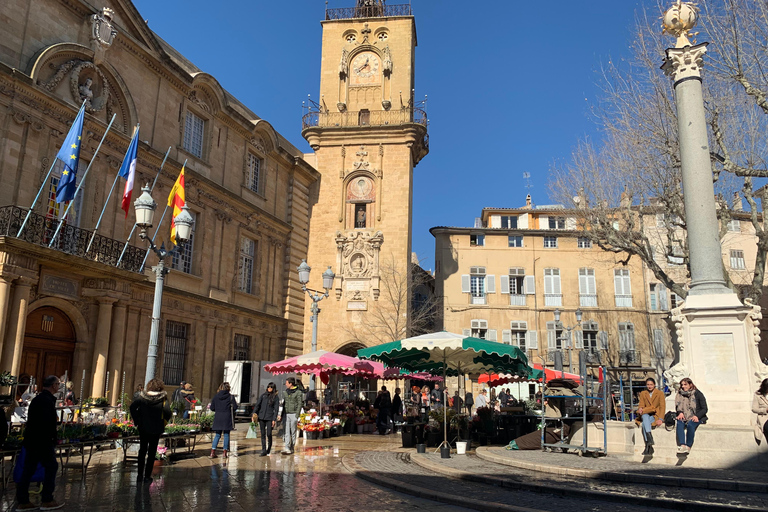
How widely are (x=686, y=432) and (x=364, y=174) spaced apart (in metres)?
22.7

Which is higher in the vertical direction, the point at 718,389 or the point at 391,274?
the point at 391,274

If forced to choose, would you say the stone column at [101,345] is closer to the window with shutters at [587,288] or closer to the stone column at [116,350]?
the stone column at [116,350]

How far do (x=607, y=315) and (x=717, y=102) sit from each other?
19.9 metres

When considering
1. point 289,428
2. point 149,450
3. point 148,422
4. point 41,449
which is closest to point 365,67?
point 289,428

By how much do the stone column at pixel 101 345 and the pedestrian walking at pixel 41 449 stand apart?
10858 millimetres

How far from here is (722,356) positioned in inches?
374

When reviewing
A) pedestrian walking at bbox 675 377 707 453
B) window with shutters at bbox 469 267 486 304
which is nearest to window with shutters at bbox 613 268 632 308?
window with shutters at bbox 469 267 486 304

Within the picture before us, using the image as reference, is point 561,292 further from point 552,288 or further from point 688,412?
point 688,412

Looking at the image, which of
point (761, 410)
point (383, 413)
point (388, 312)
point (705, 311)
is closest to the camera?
point (761, 410)

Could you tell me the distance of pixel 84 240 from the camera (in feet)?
54.2

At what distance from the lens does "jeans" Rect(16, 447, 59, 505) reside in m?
6.56

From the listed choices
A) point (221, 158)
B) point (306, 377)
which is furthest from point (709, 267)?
point (306, 377)

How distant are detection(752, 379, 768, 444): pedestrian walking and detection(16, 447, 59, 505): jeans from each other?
28.6 feet

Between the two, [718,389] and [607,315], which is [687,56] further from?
[607,315]
